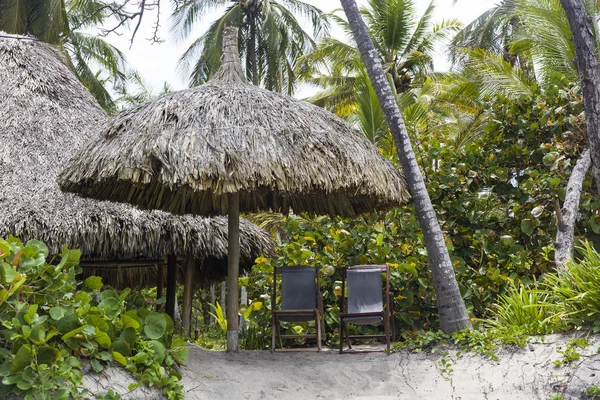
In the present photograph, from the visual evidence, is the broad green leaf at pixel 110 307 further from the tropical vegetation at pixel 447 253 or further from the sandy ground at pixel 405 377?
the sandy ground at pixel 405 377

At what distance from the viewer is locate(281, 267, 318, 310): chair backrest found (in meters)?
6.12

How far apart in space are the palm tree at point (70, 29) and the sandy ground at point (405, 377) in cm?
690

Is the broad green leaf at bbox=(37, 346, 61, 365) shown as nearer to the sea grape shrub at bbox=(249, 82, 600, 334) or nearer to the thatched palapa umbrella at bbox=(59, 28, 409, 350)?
the thatched palapa umbrella at bbox=(59, 28, 409, 350)

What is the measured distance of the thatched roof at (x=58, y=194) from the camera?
264 inches

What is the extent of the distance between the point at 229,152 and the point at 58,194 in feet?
8.80

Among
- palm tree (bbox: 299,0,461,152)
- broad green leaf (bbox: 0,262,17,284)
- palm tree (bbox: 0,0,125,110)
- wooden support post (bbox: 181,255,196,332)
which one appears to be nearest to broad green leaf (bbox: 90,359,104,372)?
broad green leaf (bbox: 0,262,17,284)

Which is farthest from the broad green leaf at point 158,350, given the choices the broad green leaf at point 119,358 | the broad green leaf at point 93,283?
the broad green leaf at point 93,283

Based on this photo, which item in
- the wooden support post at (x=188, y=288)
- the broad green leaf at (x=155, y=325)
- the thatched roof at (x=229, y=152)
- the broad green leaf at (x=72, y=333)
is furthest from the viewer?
the wooden support post at (x=188, y=288)

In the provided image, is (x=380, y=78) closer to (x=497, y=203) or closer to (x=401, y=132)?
(x=401, y=132)

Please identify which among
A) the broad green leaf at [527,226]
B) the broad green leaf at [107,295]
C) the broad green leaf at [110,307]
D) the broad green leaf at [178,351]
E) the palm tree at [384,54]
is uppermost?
the palm tree at [384,54]

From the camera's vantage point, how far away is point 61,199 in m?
6.96

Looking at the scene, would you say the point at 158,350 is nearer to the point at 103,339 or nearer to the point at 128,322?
the point at 128,322

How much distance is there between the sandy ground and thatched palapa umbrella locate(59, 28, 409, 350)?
Answer: 81cm

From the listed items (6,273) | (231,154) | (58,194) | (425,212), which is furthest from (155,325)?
(58,194)
